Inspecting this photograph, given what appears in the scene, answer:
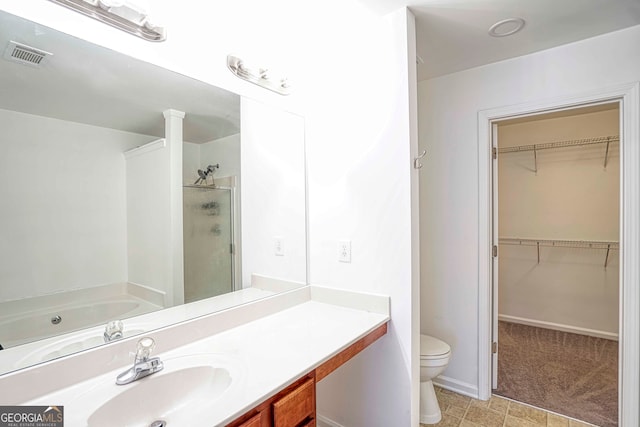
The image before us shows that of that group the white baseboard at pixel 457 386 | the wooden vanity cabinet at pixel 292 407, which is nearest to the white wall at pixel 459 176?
the white baseboard at pixel 457 386

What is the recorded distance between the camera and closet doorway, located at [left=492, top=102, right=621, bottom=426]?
2.92 meters

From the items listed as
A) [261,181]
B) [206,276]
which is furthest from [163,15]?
[206,276]

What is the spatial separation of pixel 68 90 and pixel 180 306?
94 centimetres

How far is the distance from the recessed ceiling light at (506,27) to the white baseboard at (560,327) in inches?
123

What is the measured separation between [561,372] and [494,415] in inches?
37.6

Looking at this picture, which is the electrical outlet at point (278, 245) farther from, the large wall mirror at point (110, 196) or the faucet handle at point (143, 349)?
the faucet handle at point (143, 349)

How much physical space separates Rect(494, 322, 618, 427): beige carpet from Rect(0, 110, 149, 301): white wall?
2.65 meters

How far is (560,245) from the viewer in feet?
10.9

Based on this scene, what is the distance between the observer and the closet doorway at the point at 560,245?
2918 millimetres

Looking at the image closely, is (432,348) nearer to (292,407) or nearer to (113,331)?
(292,407)

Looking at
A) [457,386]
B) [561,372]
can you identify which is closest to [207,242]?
[457,386]

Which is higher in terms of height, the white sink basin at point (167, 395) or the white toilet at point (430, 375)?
the white sink basin at point (167, 395)

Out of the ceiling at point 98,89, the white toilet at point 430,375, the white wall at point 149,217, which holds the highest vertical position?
the ceiling at point 98,89

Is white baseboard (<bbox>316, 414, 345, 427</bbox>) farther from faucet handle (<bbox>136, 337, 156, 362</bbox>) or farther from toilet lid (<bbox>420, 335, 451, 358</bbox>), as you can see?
faucet handle (<bbox>136, 337, 156, 362</bbox>)
